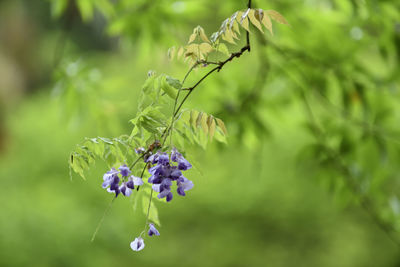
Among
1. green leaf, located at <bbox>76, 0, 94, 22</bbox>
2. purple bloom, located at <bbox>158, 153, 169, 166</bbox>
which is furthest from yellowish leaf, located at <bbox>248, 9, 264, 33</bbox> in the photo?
green leaf, located at <bbox>76, 0, 94, 22</bbox>

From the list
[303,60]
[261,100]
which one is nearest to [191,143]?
[303,60]

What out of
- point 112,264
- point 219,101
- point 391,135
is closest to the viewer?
point 391,135

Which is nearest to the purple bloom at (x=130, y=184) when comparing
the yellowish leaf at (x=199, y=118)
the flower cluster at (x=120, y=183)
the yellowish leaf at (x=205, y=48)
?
the flower cluster at (x=120, y=183)

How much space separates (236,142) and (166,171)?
1.32m

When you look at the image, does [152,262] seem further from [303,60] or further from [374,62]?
[374,62]

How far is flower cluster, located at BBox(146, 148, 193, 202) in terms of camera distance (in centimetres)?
80

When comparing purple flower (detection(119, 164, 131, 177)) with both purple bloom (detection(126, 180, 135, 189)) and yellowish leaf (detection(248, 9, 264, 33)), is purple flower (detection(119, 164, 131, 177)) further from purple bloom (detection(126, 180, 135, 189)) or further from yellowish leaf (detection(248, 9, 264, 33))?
yellowish leaf (detection(248, 9, 264, 33))

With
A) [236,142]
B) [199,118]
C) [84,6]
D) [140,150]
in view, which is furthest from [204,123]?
[84,6]

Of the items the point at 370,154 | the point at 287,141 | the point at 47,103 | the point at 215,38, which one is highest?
the point at 47,103

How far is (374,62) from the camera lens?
7301 mm

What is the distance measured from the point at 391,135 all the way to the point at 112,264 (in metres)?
3.24

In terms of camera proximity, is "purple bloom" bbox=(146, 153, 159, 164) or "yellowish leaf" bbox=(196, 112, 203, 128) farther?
"yellowish leaf" bbox=(196, 112, 203, 128)

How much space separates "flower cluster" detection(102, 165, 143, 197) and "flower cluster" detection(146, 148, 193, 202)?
0.04 meters

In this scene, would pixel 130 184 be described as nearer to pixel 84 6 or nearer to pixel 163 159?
pixel 163 159
